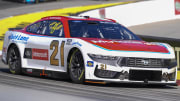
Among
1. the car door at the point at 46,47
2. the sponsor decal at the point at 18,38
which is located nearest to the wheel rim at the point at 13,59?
the sponsor decal at the point at 18,38

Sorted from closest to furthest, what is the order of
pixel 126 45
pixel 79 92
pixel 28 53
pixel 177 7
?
pixel 79 92 → pixel 126 45 → pixel 28 53 → pixel 177 7

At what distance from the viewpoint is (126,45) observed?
8328mm

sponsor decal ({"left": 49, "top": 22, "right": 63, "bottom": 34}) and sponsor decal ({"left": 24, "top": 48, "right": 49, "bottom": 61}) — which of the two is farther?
sponsor decal ({"left": 49, "top": 22, "right": 63, "bottom": 34})

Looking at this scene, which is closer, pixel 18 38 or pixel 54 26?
pixel 54 26

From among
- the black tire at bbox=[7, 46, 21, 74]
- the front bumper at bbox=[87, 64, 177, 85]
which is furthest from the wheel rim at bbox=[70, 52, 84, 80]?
the black tire at bbox=[7, 46, 21, 74]

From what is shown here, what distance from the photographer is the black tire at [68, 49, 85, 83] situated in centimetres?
828

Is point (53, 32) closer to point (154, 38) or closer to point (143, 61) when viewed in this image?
point (143, 61)

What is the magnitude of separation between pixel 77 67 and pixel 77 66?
0.02 m

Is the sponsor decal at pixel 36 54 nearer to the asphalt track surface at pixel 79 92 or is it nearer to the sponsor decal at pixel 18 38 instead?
the sponsor decal at pixel 18 38

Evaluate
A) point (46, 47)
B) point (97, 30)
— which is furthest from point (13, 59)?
point (97, 30)

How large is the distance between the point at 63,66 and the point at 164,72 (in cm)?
176

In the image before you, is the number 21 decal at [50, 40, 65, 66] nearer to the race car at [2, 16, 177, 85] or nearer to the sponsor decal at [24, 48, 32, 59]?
the race car at [2, 16, 177, 85]

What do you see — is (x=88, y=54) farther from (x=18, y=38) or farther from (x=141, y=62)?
(x=18, y=38)

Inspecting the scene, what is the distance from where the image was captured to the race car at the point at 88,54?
8039 mm
